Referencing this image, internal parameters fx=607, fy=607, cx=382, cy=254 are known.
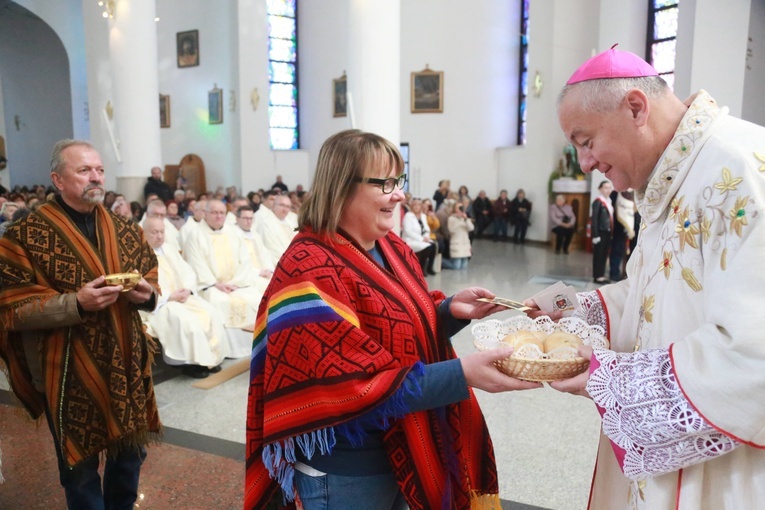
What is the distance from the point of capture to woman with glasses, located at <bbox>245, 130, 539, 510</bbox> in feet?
4.98

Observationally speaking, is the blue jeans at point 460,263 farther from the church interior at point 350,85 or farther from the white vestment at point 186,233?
the white vestment at point 186,233

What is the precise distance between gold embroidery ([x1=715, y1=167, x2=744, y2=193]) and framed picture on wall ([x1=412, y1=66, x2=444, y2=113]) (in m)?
17.8

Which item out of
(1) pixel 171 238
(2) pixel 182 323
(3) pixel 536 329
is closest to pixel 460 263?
(1) pixel 171 238

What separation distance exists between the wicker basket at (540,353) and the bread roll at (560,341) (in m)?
0.07

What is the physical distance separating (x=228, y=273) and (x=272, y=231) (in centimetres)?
164

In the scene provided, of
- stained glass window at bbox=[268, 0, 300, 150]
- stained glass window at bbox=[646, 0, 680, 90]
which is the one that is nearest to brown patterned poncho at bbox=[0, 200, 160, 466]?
stained glass window at bbox=[646, 0, 680, 90]

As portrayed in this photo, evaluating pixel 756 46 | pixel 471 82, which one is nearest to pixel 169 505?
pixel 756 46

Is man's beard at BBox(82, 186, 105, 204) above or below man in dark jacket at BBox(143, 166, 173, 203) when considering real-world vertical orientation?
above

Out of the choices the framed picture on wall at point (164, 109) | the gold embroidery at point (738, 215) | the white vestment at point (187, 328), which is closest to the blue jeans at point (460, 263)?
the white vestment at point (187, 328)

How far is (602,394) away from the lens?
1.32 m

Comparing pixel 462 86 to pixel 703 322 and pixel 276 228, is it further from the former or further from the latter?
pixel 703 322

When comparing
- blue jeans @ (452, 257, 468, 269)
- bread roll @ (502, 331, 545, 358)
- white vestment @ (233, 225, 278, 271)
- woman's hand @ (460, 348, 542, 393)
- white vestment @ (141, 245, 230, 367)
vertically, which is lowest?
blue jeans @ (452, 257, 468, 269)

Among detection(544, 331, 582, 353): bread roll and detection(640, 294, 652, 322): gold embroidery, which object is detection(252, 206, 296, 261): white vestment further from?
detection(640, 294, 652, 322): gold embroidery

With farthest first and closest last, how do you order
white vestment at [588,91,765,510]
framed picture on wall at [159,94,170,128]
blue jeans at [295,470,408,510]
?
framed picture on wall at [159,94,170,128] < blue jeans at [295,470,408,510] < white vestment at [588,91,765,510]
